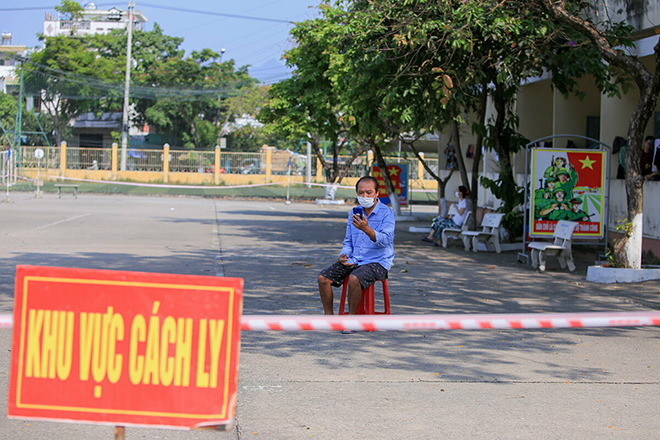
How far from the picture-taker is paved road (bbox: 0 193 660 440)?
176 inches

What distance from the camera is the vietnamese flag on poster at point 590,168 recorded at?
1301cm

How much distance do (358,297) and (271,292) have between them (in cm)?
271

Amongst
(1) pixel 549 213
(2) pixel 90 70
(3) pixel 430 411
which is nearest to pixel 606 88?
(1) pixel 549 213

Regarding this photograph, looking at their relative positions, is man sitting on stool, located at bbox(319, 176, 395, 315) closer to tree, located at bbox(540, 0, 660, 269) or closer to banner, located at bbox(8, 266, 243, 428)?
banner, located at bbox(8, 266, 243, 428)

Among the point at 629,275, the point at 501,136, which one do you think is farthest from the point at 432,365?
the point at 501,136

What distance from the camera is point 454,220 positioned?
1636 cm

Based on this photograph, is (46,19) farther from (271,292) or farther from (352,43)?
(271,292)

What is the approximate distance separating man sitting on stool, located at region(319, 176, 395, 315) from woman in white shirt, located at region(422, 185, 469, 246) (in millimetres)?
9242

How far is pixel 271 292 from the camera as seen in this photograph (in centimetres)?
933

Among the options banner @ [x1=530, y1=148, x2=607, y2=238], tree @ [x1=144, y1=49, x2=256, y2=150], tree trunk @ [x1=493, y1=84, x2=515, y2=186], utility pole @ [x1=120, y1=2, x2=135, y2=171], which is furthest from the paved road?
tree @ [x1=144, y1=49, x2=256, y2=150]

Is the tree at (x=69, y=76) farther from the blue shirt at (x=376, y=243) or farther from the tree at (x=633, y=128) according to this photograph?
the blue shirt at (x=376, y=243)

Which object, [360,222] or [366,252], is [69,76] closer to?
[366,252]

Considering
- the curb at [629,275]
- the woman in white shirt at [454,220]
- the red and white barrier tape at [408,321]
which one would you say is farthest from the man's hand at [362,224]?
the woman in white shirt at [454,220]

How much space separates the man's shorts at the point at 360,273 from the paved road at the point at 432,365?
530 millimetres
